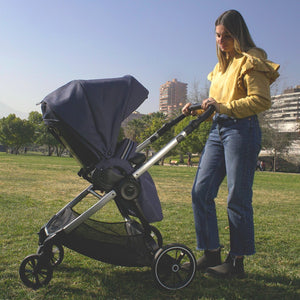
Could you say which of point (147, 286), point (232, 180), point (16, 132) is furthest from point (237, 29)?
point (16, 132)

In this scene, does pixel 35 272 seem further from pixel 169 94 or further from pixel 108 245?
pixel 169 94

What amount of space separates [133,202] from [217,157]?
2.73 feet

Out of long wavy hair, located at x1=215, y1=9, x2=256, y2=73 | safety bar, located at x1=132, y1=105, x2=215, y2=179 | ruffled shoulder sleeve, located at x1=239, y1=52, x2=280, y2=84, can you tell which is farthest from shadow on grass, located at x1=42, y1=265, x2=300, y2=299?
long wavy hair, located at x1=215, y1=9, x2=256, y2=73

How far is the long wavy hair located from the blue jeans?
56cm

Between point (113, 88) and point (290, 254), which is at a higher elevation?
point (113, 88)

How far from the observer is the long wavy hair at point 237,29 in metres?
2.51

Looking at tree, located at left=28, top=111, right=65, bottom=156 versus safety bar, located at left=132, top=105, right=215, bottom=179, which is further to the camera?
tree, located at left=28, top=111, right=65, bottom=156

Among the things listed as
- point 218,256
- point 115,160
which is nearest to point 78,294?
point 115,160

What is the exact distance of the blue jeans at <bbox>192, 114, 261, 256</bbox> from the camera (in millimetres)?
Answer: 2520

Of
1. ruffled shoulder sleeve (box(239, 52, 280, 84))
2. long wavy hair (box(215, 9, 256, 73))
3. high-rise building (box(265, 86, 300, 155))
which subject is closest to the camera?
ruffled shoulder sleeve (box(239, 52, 280, 84))

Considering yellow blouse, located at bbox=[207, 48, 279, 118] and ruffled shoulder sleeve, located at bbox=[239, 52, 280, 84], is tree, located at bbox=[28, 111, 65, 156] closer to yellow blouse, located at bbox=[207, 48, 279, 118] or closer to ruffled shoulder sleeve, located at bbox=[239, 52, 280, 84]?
yellow blouse, located at bbox=[207, 48, 279, 118]

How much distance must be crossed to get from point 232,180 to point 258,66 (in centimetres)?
87

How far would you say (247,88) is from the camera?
2.46 meters

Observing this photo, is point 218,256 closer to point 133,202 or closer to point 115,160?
point 133,202
